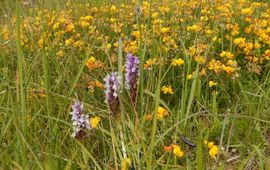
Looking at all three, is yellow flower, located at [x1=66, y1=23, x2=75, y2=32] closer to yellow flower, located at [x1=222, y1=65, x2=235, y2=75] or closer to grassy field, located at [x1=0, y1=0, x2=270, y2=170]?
grassy field, located at [x1=0, y1=0, x2=270, y2=170]

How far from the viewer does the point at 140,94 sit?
179 centimetres

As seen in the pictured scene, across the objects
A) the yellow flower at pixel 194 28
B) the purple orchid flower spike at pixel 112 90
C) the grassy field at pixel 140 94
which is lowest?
the grassy field at pixel 140 94

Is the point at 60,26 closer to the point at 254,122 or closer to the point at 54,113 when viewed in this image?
the point at 54,113

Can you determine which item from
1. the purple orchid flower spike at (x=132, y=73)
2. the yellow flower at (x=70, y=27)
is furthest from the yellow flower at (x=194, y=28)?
the purple orchid flower spike at (x=132, y=73)

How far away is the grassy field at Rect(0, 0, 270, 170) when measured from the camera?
49.5 inches

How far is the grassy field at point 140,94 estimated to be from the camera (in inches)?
49.5

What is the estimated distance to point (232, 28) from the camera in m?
Answer: 2.77

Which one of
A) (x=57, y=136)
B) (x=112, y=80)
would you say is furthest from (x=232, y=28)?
(x=112, y=80)

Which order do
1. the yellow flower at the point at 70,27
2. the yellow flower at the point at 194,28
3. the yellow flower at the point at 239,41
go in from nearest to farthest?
1. the yellow flower at the point at 239,41
2. the yellow flower at the point at 194,28
3. the yellow flower at the point at 70,27

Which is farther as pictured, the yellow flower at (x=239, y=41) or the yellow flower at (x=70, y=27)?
the yellow flower at (x=70, y=27)

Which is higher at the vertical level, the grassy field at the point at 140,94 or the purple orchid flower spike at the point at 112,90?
the purple orchid flower spike at the point at 112,90

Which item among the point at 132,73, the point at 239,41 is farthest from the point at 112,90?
the point at 239,41

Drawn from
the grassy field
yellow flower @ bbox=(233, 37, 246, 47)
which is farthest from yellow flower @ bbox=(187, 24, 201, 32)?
yellow flower @ bbox=(233, 37, 246, 47)

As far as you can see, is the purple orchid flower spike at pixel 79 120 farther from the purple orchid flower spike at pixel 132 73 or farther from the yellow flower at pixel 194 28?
the yellow flower at pixel 194 28
